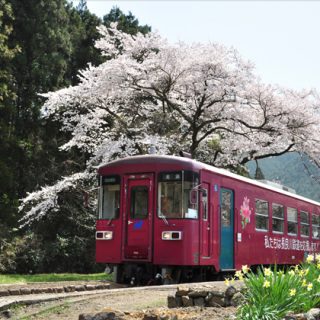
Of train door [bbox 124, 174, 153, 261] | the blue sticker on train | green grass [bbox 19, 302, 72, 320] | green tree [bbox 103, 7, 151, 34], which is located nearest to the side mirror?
train door [bbox 124, 174, 153, 261]

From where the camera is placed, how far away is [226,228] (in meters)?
13.4

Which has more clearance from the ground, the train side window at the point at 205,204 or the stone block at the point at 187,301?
the train side window at the point at 205,204

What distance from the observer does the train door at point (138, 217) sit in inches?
483

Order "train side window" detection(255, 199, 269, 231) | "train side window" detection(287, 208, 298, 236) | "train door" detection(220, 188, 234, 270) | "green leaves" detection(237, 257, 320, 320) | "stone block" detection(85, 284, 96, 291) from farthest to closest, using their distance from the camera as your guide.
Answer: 1. "train side window" detection(287, 208, 298, 236)
2. "train side window" detection(255, 199, 269, 231)
3. "train door" detection(220, 188, 234, 270)
4. "stone block" detection(85, 284, 96, 291)
5. "green leaves" detection(237, 257, 320, 320)

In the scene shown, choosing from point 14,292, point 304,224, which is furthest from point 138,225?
point 304,224

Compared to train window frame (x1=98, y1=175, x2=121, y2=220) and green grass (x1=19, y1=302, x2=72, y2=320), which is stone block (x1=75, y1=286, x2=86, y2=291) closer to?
train window frame (x1=98, y1=175, x2=121, y2=220)

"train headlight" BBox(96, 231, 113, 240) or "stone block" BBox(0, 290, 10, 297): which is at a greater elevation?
"train headlight" BBox(96, 231, 113, 240)

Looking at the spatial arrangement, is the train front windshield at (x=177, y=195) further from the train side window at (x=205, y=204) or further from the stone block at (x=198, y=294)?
the stone block at (x=198, y=294)

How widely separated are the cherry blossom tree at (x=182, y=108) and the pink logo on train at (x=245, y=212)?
5635mm

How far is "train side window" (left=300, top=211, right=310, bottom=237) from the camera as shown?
1864cm

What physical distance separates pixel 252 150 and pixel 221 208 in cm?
952

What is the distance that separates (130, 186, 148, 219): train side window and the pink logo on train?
2.74 metres

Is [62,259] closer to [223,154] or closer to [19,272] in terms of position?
[19,272]

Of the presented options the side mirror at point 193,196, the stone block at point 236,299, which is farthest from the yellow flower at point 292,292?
the side mirror at point 193,196
